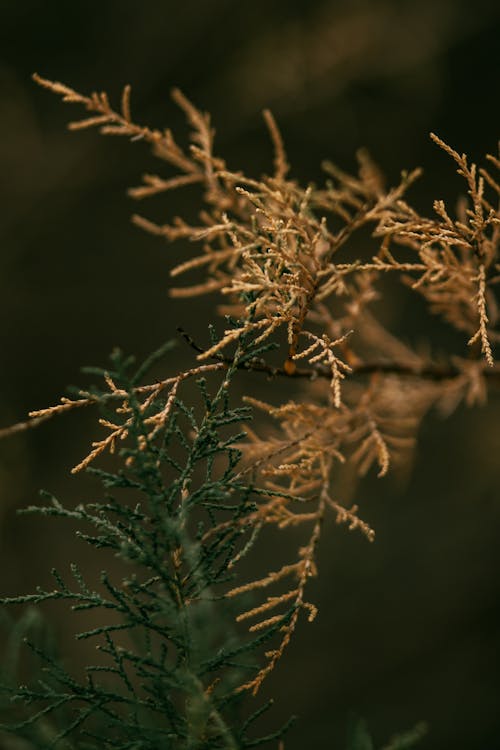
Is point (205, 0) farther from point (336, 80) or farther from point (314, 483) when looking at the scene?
point (314, 483)

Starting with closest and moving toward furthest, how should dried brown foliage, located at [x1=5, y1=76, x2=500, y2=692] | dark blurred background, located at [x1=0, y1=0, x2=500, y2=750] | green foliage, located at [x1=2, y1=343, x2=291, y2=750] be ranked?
green foliage, located at [x1=2, y1=343, x2=291, y2=750] → dried brown foliage, located at [x1=5, y1=76, x2=500, y2=692] → dark blurred background, located at [x1=0, y1=0, x2=500, y2=750]

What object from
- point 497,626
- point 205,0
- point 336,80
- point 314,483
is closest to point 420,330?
point 336,80

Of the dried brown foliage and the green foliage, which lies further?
the dried brown foliage

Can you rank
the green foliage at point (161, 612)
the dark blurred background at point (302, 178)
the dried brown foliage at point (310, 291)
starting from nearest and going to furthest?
the green foliage at point (161, 612), the dried brown foliage at point (310, 291), the dark blurred background at point (302, 178)

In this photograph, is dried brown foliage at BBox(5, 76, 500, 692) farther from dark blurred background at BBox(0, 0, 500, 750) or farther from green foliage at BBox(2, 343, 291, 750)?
dark blurred background at BBox(0, 0, 500, 750)

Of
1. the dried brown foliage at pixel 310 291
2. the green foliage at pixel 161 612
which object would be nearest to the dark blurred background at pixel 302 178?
the dried brown foliage at pixel 310 291

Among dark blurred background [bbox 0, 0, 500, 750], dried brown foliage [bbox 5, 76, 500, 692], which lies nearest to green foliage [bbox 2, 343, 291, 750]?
dried brown foliage [bbox 5, 76, 500, 692]

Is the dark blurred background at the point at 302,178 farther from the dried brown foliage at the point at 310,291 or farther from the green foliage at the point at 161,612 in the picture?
the green foliage at the point at 161,612

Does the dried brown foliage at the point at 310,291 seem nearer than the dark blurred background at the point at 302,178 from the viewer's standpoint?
Yes

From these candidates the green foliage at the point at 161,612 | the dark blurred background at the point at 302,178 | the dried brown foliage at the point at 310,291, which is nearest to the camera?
the green foliage at the point at 161,612
